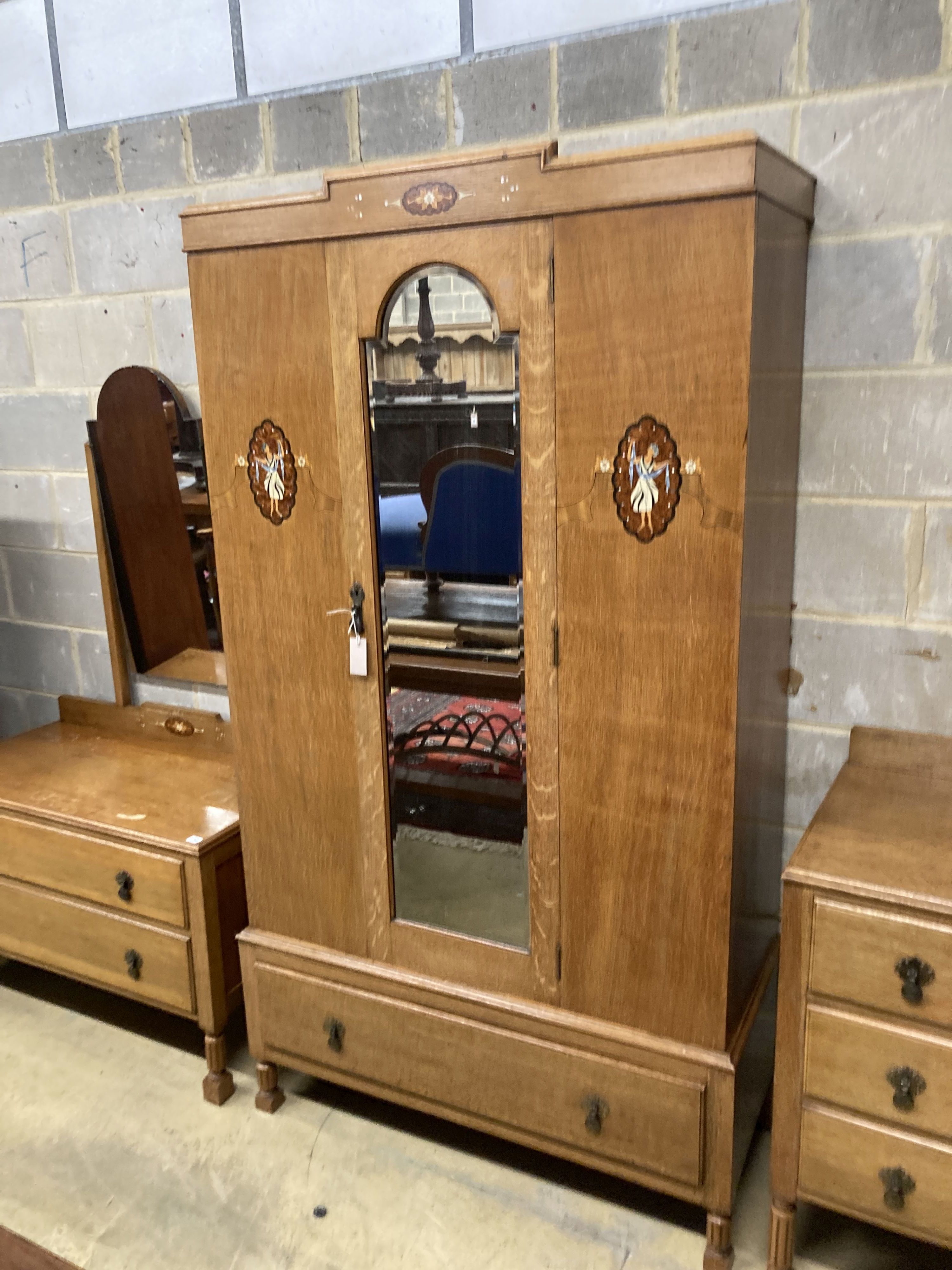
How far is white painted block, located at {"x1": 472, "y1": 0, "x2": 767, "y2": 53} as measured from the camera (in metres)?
1.66

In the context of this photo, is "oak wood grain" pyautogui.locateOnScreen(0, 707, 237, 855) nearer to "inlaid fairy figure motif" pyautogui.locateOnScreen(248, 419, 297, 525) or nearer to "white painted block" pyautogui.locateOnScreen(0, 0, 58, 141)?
"inlaid fairy figure motif" pyautogui.locateOnScreen(248, 419, 297, 525)

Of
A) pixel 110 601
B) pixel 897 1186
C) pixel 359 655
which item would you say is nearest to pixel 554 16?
pixel 359 655

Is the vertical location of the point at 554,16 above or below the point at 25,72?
below

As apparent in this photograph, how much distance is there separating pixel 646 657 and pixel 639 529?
0.62ft

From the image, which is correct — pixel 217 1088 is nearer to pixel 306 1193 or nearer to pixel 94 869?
pixel 306 1193

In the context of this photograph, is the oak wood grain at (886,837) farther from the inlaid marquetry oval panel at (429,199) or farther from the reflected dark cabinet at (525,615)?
the inlaid marquetry oval panel at (429,199)

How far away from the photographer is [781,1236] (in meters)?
1.56

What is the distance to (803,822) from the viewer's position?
6.07 ft

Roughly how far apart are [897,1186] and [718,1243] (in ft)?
1.12

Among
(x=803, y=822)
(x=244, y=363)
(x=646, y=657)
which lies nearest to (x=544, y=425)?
(x=646, y=657)

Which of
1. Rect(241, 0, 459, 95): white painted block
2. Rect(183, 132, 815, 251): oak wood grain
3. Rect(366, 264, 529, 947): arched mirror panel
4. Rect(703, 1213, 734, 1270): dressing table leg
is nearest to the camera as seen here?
Rect(183, 132, 815, 251): oak wood grain

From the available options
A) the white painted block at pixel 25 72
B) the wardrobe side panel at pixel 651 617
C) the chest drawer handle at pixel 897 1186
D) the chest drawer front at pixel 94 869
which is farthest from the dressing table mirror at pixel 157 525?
the chest drawer handle at pixel 897 1186

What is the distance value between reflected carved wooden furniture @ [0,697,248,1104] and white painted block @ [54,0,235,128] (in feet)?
4.58

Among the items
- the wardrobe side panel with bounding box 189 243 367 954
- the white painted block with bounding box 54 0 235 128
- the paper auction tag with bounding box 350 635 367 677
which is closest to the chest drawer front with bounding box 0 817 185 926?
the wardrobe side panel with bounding box 189 243 367 954
